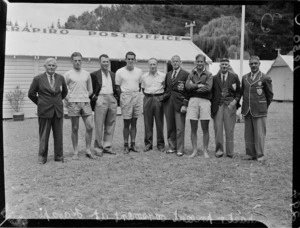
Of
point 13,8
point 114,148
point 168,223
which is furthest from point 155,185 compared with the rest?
point 13,8

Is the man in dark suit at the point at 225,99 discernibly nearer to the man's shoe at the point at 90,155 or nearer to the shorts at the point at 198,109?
the shorts at the point at 198,109

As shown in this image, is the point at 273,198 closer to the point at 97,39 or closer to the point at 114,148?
the point at 97,39

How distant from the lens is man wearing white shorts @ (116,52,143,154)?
6.58m

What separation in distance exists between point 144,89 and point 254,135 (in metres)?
2.60

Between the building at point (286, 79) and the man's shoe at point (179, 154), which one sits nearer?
the building at point (286, 79)

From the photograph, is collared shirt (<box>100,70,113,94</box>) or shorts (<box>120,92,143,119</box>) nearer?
collared shirt (<box>100,70,113,94</box>)

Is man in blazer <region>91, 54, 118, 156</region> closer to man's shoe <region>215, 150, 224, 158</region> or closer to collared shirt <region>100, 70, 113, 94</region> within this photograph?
collared shirt <region>100, 70, 113, 94</region>

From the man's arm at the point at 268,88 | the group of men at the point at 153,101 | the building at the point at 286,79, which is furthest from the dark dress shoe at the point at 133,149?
the building at the point at 286,79

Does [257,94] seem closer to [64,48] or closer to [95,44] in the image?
[95,44]

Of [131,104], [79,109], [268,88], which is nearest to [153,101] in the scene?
[131,104]

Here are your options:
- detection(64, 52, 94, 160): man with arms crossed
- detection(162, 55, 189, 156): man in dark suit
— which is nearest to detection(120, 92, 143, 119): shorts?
detection(162, 55, 189, 156): man in dark suit

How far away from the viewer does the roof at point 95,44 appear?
14.7 ft

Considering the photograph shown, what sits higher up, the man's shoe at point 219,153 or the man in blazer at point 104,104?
the man in blazer at point 104,104

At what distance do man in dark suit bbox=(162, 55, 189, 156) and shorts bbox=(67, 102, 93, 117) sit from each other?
1645 millimetres
